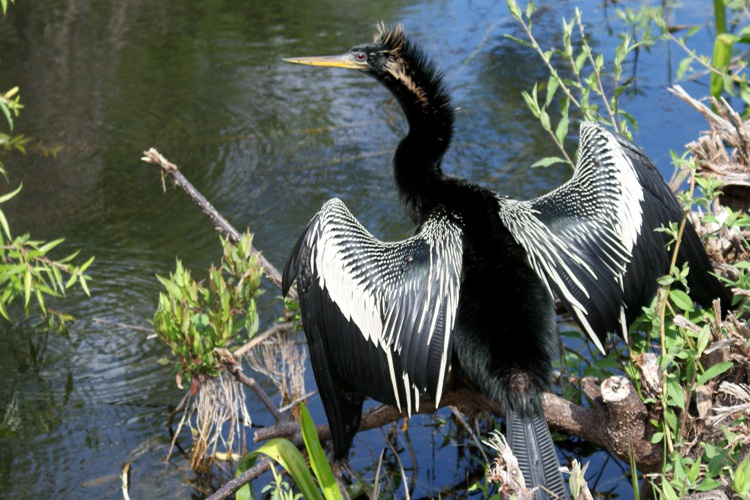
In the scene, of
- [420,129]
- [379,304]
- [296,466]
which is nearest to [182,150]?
[420,129]

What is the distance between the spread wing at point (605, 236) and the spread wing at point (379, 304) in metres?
0.26

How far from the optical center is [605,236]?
2.90 metres

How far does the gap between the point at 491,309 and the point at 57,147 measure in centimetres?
420

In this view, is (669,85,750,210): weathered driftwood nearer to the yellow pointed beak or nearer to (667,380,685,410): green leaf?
(667,380,685,410): green leaf

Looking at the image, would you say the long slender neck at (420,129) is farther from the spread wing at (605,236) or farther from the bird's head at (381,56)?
the spread wing at (605,236)

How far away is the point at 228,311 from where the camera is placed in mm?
3295

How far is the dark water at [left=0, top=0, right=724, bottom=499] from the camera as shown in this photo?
392 centimetres

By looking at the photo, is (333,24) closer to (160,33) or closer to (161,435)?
(160,33)

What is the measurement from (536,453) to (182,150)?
158 inches

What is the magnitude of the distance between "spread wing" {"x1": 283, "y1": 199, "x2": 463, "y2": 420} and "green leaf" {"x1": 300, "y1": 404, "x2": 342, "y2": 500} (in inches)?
9.0

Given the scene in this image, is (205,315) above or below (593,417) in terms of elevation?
below

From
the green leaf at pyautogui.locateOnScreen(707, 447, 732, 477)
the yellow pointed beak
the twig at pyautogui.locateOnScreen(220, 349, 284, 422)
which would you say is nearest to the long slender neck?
the yellow pointed beak

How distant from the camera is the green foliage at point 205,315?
3221 mm

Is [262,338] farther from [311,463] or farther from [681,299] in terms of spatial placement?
[681,299]
